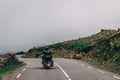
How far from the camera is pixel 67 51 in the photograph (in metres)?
80.4

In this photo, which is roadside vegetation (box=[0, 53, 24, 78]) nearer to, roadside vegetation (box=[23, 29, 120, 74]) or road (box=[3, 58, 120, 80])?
road (box=[3, 58, 120, 80])

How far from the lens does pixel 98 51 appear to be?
6025 cm

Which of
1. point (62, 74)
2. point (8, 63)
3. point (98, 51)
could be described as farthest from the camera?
point (98, 51)

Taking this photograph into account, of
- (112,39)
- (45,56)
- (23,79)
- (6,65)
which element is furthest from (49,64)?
(112,39)

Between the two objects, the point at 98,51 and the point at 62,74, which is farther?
the point at 98,51

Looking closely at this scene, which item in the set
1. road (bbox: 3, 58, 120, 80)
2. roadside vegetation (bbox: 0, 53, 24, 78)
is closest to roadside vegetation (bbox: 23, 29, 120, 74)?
road (bbox: 3, 58, 120, 80)

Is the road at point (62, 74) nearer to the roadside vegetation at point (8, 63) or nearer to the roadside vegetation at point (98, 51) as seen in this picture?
the roadside vegetation at point (8, 63)

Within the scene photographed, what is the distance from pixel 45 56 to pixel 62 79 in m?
12.2

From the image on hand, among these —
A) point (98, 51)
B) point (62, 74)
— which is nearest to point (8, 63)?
point (62, 74)

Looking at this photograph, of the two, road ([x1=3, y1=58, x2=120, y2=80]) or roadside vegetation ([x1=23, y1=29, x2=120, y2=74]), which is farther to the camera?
roadside vegetation ([x1=23, y1=29, x2=120, y2=74])

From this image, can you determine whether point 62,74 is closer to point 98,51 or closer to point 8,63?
point 8,63

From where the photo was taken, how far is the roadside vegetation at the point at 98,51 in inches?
1768

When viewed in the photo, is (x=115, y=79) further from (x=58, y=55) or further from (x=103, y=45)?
(x=58, y=55)

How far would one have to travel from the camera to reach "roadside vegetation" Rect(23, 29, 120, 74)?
147ft
